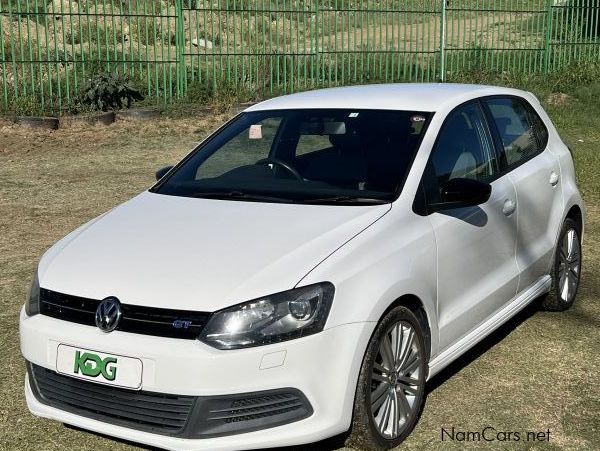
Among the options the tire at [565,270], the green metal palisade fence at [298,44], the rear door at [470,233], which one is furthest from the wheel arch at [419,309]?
the green metal palisade fence at [298,44]

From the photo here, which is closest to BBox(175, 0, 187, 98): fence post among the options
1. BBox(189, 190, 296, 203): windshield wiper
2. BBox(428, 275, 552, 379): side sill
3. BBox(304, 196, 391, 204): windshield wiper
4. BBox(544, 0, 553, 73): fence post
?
BBox(544, 0, 553, 73): fence post

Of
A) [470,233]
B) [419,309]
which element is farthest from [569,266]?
[419,309]

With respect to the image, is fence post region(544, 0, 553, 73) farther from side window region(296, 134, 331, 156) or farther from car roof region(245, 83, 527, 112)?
side window region(296, 134, 331, 156)

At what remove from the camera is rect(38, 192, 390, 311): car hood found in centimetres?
350

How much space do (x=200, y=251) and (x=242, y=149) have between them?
158 cm

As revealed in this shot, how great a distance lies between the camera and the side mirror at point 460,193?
14.0 ft

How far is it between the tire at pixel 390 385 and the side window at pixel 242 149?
4.68 ft

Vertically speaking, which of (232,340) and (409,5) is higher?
(409,5)

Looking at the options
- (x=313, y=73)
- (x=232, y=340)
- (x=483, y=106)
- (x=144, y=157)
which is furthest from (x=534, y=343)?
(x=313, y=73)

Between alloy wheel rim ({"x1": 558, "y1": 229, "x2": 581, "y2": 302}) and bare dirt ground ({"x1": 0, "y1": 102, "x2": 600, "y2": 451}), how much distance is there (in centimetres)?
16

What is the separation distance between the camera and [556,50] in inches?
707

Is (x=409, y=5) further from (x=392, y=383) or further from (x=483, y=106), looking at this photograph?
(x=392, y=383)

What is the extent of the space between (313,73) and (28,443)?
12.3 metres

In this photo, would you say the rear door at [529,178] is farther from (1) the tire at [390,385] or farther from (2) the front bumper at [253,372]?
(2) the front bumper at [253,372]
